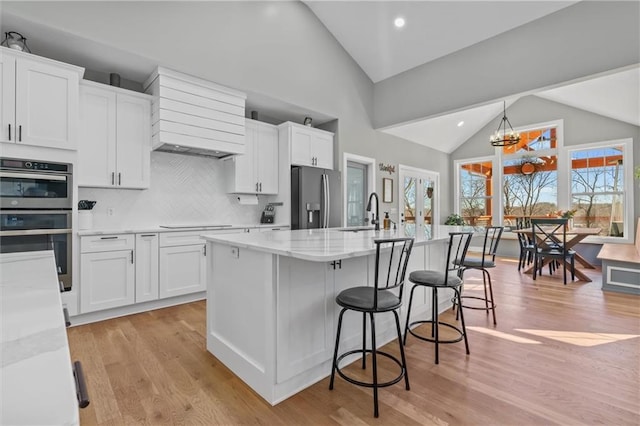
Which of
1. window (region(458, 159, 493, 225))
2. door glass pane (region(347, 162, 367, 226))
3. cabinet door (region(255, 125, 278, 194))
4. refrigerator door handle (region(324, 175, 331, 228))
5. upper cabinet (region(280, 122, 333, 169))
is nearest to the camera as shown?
cabinet door (region(255, 125, 278, 194))

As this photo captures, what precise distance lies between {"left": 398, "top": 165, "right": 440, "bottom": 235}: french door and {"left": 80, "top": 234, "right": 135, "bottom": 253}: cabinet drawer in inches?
197

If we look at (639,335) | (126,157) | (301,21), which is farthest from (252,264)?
(301,21)

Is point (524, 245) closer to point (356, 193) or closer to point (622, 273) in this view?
point (622, 273)

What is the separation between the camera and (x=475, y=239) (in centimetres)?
802

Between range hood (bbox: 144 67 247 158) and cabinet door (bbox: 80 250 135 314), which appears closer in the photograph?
cabinet door (bbox: 80 250 135 314)

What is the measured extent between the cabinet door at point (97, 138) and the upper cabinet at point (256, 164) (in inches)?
56.2

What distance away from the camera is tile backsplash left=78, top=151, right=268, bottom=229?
3.63m

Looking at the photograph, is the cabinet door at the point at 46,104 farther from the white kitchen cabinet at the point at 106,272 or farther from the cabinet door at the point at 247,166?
the cabinet door at the point at 247,166

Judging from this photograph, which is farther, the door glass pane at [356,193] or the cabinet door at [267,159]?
the door glass pane at [356,193]

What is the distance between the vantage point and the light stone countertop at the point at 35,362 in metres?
0.37

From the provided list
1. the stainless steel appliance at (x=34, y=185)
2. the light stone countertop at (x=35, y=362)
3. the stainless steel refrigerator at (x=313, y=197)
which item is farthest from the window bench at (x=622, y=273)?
the stainless steel appliance at (x=34, y=185)

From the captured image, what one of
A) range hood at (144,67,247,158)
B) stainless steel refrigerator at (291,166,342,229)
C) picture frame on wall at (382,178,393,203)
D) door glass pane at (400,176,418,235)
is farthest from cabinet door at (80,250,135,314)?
door glass pane at (400,176,418,235)

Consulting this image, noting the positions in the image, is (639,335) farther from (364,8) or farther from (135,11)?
(135,11)

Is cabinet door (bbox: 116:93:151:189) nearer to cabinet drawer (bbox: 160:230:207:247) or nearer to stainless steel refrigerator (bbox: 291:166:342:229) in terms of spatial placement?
cabinet drawer (bbox: 160:230:207:247)
